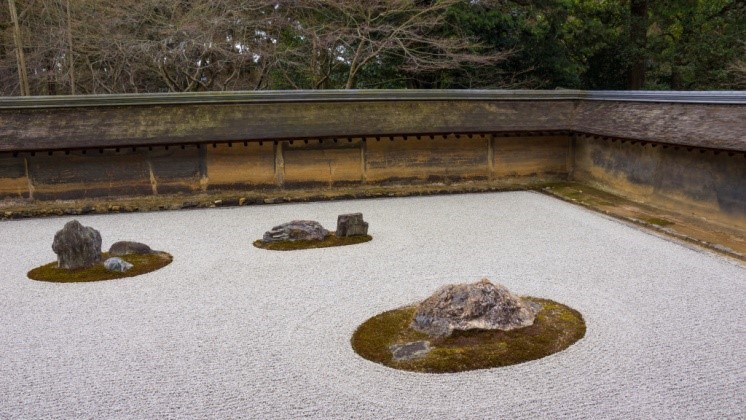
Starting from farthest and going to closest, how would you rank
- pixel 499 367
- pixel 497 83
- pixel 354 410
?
pixel 497 83, pixel 499 367, pixel 354 410

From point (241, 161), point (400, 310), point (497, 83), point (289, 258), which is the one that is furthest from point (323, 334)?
point (497, 83)

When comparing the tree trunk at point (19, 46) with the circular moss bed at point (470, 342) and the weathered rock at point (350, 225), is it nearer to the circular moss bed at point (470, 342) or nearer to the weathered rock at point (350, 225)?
the weathered rock at point (350, 225)

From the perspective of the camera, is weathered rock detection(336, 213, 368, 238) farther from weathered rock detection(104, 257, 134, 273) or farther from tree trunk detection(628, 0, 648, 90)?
tree trunk detection(628, 0, 648, 90)

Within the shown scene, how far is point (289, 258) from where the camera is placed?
29.3ft

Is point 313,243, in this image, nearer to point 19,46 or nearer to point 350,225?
point 350,225

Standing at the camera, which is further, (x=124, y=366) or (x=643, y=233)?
(x=643, y=233)

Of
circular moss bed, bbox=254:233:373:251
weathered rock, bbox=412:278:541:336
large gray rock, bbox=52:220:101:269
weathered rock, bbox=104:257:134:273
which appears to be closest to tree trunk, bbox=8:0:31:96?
large gray rock, bbox=52:220:101:269

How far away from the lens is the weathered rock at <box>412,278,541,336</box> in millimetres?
5898

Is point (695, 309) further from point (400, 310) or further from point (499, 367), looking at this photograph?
point (400, 310)

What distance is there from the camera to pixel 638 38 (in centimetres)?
2047

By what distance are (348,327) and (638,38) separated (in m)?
18.7

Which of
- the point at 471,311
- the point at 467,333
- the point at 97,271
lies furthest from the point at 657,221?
the point at 97,271

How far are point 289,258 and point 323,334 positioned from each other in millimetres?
2963

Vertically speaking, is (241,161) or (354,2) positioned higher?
(354,2)
